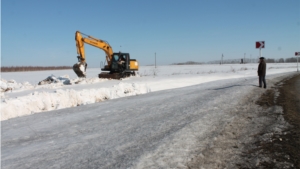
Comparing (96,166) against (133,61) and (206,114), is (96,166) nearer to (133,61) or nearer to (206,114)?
(206,114)

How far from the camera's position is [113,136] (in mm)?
5172

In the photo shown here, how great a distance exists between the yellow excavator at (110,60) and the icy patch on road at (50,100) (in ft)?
35.0

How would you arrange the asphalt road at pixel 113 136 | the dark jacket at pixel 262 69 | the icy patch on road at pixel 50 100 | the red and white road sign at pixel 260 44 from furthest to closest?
the red and white road sign at pixel 260 44
the dark jacket at pixel 262 69
the icy patch on road at pixel 50 100
the asphalt road at pixel 113 136

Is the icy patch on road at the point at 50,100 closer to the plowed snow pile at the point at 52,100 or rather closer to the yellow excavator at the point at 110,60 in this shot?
the plowed snow pile at the point at 52,100

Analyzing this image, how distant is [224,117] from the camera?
6.05m

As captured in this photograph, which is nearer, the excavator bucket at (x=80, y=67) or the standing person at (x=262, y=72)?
the standing person at (x=262, y=72)

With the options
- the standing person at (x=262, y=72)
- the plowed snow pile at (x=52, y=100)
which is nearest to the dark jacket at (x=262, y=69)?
the standing person at (x=262, y=72)

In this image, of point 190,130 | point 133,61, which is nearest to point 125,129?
point 190,130

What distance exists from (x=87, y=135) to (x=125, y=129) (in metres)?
0.87

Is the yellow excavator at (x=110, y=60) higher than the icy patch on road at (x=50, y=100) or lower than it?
higher

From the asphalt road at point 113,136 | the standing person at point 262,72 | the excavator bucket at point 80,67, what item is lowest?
the asphalt road at point 113,136

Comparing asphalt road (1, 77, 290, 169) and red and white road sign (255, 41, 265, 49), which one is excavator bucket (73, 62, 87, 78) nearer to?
asphalt road (1, 77, 290, 169)

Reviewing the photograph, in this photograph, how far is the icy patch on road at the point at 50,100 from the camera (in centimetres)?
844

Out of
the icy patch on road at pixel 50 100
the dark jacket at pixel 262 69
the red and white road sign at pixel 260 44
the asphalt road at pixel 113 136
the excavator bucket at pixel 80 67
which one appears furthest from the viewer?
the excavator bucket at pixel 80 67
